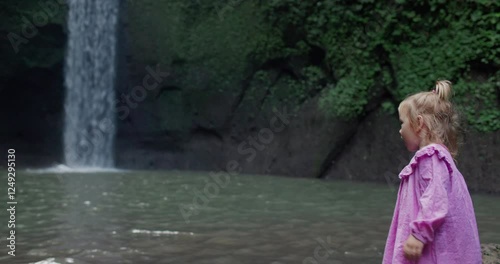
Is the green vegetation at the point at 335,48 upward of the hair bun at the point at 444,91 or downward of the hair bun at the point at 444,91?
upward

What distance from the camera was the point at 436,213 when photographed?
2.32 m

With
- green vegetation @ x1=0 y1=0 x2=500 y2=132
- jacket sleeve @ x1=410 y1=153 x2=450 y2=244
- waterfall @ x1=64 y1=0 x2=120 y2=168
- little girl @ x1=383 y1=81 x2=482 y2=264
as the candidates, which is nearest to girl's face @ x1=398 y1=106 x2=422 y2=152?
little girl @ x1=383 y1=81 x2=482 y2=264


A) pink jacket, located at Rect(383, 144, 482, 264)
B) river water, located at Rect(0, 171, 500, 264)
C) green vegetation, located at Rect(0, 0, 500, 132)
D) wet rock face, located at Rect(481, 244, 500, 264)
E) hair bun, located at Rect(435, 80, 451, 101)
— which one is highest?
green vegetation, located at Rect(0, 0, 500, 132)

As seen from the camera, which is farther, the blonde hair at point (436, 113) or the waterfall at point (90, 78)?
the waterfall at point (90, 78)

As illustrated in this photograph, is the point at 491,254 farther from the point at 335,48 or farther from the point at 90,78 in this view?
the point at 90,78

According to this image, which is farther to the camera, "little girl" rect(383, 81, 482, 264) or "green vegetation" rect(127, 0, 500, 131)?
"green vegetation" rect(127, 0, 500, 131)

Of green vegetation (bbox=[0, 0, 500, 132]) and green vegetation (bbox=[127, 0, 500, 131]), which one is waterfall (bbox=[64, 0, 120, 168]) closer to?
green vegetation (bbox=[0, 0, 500, 132])

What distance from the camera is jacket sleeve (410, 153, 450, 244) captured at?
231cm

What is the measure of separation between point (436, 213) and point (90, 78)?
14.1 metres

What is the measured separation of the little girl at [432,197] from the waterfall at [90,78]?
13.4 metres

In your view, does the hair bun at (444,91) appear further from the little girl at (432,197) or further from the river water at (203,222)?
the river water at (203,222)

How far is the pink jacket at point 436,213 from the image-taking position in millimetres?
2326

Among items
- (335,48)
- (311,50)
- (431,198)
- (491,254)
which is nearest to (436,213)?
(431,198)

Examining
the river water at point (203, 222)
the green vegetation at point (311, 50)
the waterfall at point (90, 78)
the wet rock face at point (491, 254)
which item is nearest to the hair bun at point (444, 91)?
the wet rock face at point (491, 254)
